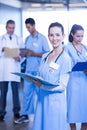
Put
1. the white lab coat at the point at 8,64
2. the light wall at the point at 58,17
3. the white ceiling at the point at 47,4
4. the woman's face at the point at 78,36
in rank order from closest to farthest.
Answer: the woman's face at the point at 78,36 → the white lab coat at the point at 8,64 → the light wall at the point at 58,17 → the white ceiling at the point at 47,4

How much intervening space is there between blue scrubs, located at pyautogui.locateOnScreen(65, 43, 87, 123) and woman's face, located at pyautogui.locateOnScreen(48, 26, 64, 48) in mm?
753

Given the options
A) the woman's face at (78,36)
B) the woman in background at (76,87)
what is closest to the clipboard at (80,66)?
the woman in background at (76,87)

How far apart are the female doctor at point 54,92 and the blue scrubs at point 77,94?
756 millimetres

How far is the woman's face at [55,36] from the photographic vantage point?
2.28m

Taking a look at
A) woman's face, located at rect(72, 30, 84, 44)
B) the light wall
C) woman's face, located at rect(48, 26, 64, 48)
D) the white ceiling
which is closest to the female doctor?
woman's face, located at rect(48, 26, 64, 48)

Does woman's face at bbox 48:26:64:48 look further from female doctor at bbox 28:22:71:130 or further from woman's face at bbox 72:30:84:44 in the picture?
woman's face at bbox 72:30:84:44

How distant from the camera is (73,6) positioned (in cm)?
852

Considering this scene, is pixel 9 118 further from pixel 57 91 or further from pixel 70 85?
pixel 57 91

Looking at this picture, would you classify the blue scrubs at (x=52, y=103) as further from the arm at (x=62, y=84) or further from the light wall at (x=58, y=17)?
the light wall at (x=58, y=17)

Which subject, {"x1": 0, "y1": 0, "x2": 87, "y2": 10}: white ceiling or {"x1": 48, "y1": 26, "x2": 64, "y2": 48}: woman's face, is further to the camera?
{"x1": 0, "y1": 0, "x2": 87, "y2": 10}: white ceiling

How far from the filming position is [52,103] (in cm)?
227

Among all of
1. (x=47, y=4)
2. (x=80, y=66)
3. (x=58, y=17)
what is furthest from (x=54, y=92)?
(x=47, y=4)

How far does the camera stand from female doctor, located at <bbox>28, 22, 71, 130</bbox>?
2.25 meters

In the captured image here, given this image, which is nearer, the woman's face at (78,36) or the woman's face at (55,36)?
the woman's face at (55,36)
